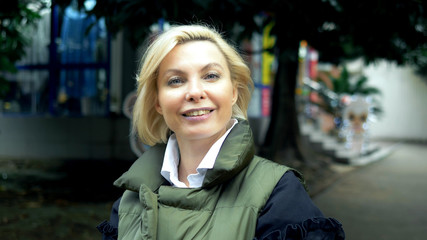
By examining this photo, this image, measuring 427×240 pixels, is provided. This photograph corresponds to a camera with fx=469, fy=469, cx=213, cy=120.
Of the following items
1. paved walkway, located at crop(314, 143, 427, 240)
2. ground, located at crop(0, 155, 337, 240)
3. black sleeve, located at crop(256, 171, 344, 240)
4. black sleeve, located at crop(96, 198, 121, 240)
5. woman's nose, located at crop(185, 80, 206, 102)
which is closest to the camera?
black sleeve, located at crop(256, 171, 344, 240)

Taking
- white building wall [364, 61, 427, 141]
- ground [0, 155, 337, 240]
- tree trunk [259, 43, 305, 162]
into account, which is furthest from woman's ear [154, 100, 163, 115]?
white building wall [364, 61, 427, 141]

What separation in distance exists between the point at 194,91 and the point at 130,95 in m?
3.90

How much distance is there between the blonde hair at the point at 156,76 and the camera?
5.04 feet

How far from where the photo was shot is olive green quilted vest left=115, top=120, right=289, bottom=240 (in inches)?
54.6

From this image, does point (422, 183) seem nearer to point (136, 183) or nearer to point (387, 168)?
point (387, 168)

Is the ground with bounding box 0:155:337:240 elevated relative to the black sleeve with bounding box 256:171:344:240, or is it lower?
lower

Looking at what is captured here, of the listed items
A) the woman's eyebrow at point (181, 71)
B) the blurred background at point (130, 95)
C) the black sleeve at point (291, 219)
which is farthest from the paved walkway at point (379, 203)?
the woman's eyebrow at point (181, 71)

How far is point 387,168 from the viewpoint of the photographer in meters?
11.4

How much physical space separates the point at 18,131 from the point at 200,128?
9.67 metres

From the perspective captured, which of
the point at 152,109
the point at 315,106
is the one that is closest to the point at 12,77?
the point at 315,106

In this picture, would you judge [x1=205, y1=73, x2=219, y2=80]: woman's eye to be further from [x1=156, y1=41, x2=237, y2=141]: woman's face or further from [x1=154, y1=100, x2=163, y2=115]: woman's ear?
[x1=154, y1=100, x2=163, y2=115]: woman's ear

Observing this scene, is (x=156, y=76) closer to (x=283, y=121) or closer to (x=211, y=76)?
(x=211, y=76)

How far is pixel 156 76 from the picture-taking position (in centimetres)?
160

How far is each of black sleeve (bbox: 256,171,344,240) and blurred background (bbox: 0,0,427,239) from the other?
857 mm
